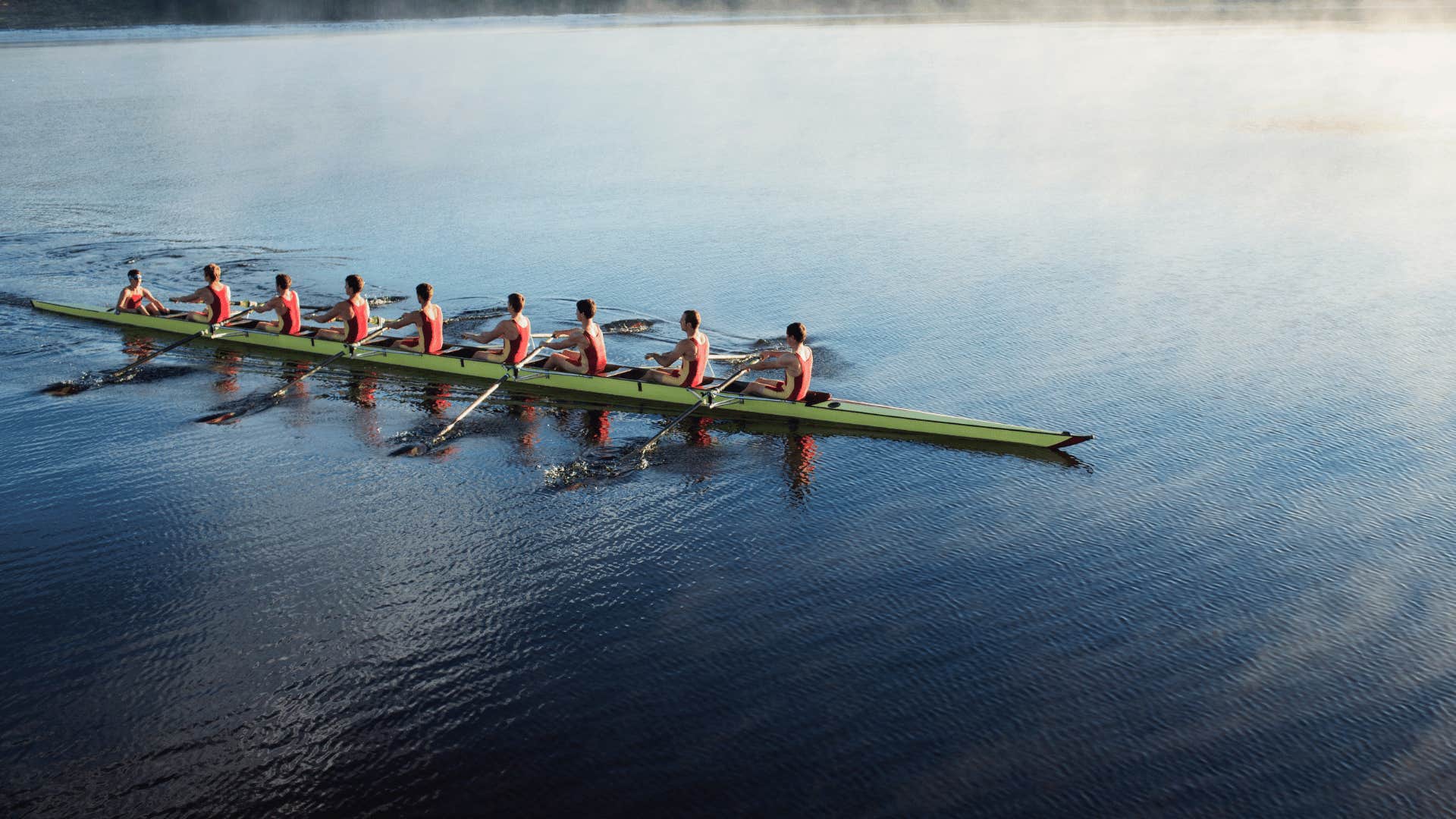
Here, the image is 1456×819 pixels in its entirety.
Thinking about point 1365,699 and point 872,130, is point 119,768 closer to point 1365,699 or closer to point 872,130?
point 1365,699

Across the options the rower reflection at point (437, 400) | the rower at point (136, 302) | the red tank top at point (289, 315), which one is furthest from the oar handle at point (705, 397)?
the rower at point (136, 302)

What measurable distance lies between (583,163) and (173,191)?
10.6m

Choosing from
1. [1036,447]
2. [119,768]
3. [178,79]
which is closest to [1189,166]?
[1036,447]

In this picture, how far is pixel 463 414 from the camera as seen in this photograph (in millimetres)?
14383

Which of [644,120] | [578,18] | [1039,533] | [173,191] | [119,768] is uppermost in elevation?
[578,18]

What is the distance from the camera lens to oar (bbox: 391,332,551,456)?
534 inches

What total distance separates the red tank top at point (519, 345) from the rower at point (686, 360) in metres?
1.86

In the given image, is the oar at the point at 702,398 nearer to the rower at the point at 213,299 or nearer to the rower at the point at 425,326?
the rower at the point at 425,326

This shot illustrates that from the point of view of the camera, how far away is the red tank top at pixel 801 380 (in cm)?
1373

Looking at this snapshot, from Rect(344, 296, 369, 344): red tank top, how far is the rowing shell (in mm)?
144

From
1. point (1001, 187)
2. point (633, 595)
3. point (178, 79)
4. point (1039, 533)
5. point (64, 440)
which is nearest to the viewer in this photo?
point (633, 595)

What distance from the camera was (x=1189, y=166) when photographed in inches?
1192

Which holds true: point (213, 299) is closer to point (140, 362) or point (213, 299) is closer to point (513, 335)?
point (140, 362)

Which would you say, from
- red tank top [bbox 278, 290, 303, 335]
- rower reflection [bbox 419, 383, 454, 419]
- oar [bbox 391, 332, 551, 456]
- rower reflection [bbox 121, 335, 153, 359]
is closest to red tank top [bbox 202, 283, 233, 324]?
rower reflection [bbox 121, 335, 153, 359]
